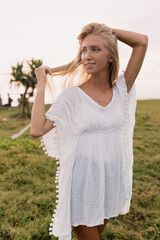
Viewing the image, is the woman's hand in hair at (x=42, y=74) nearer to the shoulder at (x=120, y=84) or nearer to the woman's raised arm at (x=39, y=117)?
the woman's raised arm at (x=39, y=117)

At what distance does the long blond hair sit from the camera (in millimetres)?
1677

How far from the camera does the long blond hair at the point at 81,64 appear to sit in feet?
5.50

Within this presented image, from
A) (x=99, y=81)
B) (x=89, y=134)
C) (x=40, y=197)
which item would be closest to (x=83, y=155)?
(x=89, y=134)

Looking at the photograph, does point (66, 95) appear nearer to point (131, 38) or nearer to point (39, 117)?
point (39, 117)

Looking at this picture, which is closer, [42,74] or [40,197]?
[42,74]

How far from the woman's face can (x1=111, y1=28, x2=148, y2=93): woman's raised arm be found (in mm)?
235

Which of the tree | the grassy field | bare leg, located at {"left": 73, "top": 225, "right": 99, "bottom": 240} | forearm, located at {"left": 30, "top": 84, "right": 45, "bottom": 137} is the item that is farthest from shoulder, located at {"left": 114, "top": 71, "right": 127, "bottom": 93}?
the tree

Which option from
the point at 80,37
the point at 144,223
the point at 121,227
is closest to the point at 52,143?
the point at 80,37

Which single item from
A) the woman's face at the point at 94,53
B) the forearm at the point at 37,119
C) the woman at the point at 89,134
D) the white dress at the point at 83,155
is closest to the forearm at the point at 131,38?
the woman at the point at 89,134

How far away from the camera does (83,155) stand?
5.48 feet

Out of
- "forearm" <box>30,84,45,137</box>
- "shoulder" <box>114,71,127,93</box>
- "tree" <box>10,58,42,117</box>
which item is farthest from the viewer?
"tree" <box>10,58,42,117</box>

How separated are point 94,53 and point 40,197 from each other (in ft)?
9.28

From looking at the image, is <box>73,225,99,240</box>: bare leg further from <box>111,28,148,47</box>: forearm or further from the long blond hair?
<box>111,28,148,47</box>: forearm

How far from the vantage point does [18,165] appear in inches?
191
